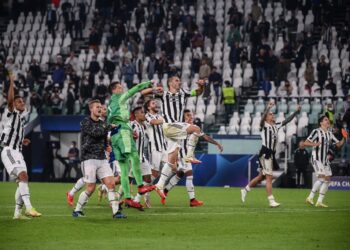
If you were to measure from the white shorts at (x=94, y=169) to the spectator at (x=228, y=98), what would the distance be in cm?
2176

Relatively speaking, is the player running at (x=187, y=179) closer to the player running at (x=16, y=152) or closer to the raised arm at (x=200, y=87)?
the raised arm at (x=200, y=87)

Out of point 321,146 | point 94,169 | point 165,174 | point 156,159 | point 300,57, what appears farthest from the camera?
point 300,57

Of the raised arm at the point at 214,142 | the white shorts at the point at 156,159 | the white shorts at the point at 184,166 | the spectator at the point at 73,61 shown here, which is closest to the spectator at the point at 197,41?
the spectator at the point at 73,61

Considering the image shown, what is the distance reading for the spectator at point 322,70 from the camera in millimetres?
39594

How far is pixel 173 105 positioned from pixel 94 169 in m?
4.00

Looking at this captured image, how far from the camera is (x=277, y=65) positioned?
135ft

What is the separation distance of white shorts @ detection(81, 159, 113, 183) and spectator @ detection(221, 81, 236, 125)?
857 inches

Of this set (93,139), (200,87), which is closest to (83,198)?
(93,139)

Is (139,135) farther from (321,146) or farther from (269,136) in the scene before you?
(321,146)

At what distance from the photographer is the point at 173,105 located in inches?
837

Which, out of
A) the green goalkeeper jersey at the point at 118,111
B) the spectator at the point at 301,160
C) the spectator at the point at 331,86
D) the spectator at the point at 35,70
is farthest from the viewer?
the spectator at the point at 35,70

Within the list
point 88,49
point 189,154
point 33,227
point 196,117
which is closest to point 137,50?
point 88,49

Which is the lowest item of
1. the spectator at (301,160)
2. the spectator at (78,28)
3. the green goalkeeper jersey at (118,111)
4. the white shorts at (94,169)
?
the spectator at (301,160)

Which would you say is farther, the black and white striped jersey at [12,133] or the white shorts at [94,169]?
the black and white striped jersey at [12,133]
